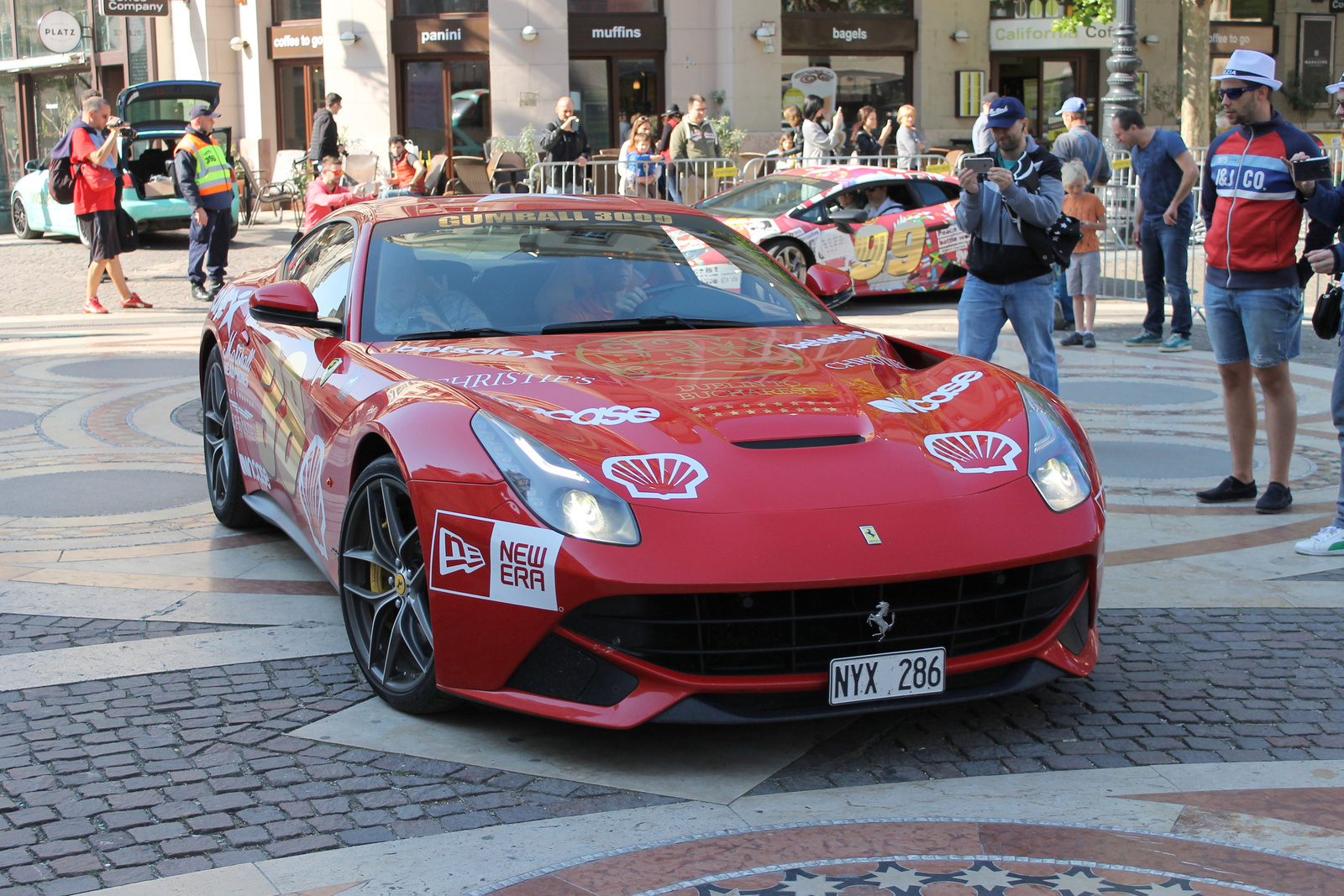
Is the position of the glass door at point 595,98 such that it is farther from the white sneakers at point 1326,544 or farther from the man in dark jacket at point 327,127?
the white sneakers at point 1326,544

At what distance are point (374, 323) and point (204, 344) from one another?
2.06 meters

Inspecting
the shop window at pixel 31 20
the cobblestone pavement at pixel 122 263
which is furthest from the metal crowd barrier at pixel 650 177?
the shop window at pixel 31 20

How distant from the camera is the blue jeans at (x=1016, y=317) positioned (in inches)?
268

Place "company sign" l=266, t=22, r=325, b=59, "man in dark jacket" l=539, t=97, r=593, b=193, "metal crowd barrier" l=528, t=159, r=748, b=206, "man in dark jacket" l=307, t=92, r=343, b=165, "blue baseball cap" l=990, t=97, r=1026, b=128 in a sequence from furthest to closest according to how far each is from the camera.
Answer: "company sign" l=266, t=22, r=325, b=59 → "man in dark jacket" l=307, t=92, r=343, b=165 → "man in dark jacket" l=539, t=97, r=593, b=193 → "metal crowd barrier" l=528, t=159, r=748, b=206 → "blue baseball cap" l=990, t=97, r=1026, b=128

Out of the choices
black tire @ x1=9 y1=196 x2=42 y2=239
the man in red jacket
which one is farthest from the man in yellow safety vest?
black tire @ x1=9 y1=196 x2=42 y2=239

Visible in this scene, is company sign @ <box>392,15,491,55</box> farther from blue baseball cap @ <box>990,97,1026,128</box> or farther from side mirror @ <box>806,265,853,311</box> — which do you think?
side mirror @ <box>806,265,853,311</box>

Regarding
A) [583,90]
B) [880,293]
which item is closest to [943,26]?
[583,90]

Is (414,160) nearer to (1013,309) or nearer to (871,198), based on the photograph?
(871,198)

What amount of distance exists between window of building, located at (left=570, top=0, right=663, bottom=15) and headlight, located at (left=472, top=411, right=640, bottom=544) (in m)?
26.7

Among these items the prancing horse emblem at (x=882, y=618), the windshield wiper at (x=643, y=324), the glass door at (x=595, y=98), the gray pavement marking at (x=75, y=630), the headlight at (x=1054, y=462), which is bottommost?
the gray pavement marking at (x=75, y=630)

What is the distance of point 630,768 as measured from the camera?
3.60 metres

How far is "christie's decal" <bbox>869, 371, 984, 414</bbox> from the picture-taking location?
404 cm

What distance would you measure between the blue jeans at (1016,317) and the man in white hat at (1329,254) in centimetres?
120

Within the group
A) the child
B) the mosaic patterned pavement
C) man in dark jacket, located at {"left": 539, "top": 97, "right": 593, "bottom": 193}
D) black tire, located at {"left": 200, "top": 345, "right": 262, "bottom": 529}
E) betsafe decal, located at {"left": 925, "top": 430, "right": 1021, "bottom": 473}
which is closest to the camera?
the mosaic patterned pavement
